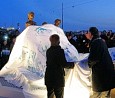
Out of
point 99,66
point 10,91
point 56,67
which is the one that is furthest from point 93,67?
point 10,91

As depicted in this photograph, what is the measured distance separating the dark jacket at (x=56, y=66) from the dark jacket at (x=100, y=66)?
1.97ft

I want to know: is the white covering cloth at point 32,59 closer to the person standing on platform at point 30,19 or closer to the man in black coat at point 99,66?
the person standing on platform at point 30,19

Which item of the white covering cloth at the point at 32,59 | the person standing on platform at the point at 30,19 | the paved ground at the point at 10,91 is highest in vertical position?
the person standing on platform at the point at 30,19

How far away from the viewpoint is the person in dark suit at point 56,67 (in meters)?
7.66

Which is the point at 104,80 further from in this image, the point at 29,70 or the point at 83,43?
the point at 83,43

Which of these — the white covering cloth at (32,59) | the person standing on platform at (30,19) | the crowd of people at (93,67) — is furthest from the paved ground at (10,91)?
the person standing on platform at (30,19)

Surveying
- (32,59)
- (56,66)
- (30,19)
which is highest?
(30,19)

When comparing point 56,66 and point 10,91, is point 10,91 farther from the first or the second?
point 56,66

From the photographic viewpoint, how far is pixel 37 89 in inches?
374

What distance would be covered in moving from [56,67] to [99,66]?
904 millimetres

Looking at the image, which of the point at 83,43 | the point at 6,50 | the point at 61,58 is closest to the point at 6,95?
the point at 61,58

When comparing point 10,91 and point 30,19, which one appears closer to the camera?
point 10,91

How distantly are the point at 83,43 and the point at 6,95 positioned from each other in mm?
6840

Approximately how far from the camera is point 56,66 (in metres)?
7.72
